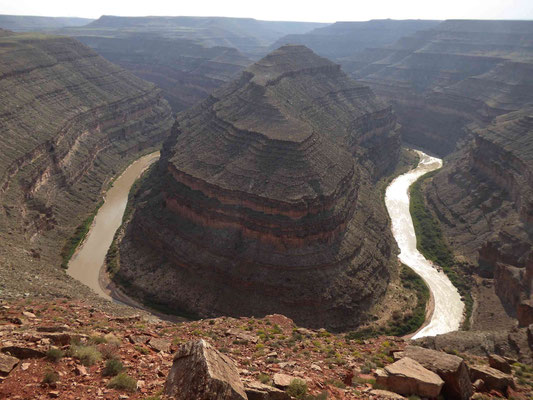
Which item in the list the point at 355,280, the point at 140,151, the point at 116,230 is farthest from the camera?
the point at 140,151

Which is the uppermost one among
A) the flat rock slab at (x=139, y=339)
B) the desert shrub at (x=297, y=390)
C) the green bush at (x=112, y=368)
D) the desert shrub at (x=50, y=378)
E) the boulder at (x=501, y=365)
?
the desert shrub at (x=50, y=378)

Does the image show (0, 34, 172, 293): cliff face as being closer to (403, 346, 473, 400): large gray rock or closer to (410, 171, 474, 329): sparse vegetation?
(403, 346, 473, 400): large gray rock

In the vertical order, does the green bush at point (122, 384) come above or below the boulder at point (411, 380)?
above

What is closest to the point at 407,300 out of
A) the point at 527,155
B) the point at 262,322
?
the point at 262,322

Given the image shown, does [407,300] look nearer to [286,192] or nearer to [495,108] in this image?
[286,192]

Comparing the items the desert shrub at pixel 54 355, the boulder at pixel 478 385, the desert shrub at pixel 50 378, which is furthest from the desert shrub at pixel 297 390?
the desert shrub at pixel 54 355

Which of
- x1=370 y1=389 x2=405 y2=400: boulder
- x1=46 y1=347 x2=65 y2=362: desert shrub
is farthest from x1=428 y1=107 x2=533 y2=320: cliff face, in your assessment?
x1=46 y1=347 x2=65 y2=362: desert shrub

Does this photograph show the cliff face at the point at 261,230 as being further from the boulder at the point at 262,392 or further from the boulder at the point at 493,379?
the boulder at the point at 262,392
